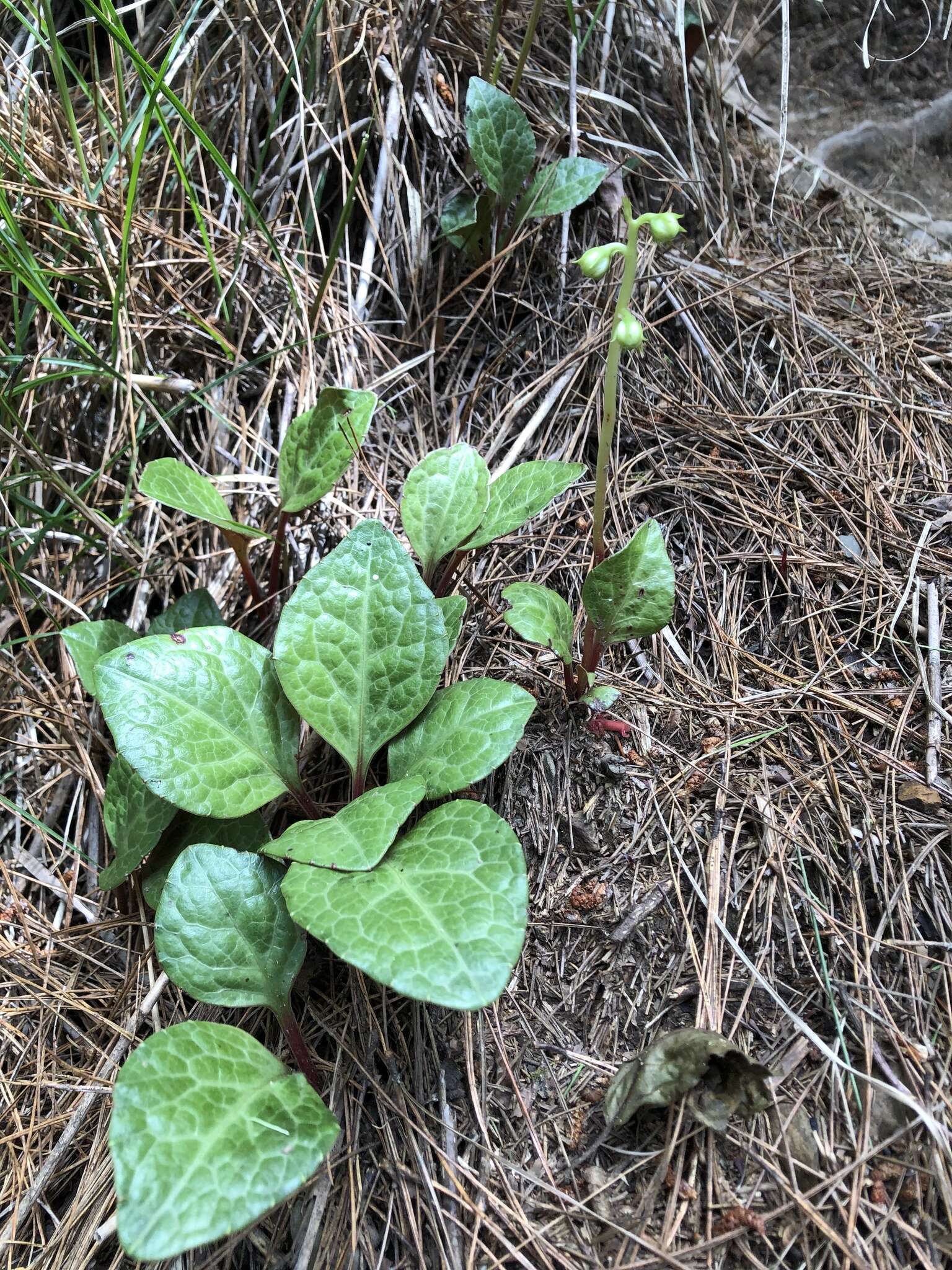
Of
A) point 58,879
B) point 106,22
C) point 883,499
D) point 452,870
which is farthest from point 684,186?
point 58,879

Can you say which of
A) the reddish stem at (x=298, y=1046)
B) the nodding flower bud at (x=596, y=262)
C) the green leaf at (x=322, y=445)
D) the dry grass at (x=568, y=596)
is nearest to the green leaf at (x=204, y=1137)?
the reddish stem at (x=298, y=1046)

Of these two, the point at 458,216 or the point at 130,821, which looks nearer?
the point at 130,821

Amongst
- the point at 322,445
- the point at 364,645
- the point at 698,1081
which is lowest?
the point at 698,1081

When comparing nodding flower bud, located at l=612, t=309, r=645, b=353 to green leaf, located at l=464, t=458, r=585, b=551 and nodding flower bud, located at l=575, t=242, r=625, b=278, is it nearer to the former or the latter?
nodding flower bud, located at l=575, t=242, r=625, b=278

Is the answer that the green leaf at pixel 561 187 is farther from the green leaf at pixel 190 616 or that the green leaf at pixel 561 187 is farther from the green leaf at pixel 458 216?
the green leaf at pixel 190 616

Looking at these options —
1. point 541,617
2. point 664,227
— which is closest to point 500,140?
point 664,227

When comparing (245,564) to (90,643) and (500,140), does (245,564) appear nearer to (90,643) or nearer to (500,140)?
(90,643)
